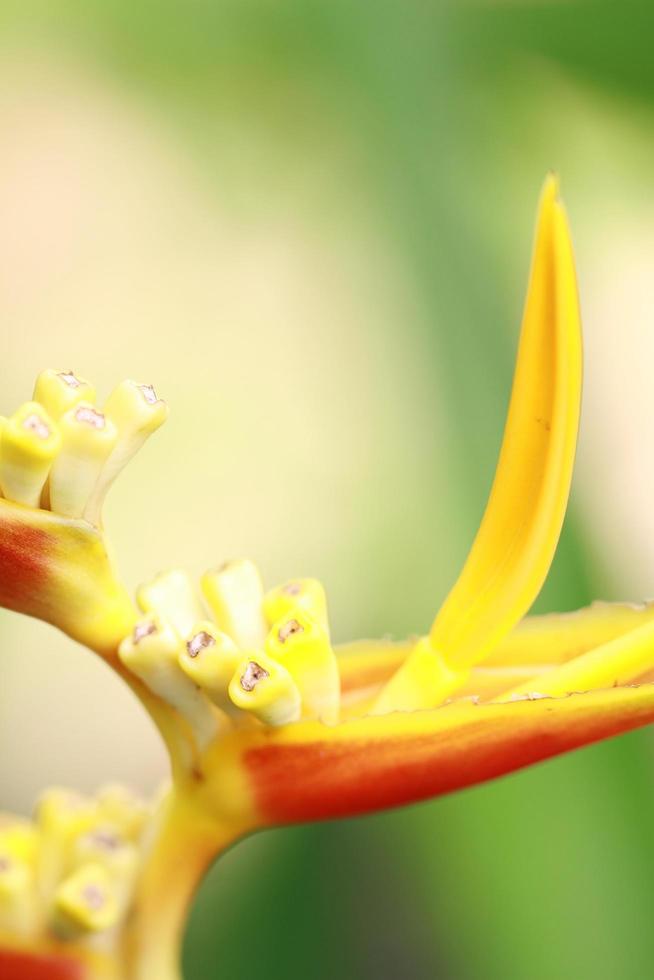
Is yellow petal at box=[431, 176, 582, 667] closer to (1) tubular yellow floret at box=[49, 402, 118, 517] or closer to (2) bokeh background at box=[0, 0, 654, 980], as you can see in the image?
(1) tubular yellow floret at box=[49, 402, 118, 517]

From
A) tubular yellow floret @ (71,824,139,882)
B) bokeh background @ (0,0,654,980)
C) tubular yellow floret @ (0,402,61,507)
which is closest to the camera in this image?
tubular yellow floret @ (0,402,61,507)

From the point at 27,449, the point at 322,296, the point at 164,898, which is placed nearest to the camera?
the point at 27,449

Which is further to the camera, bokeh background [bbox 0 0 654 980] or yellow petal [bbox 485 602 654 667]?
bokeh background [bbox 0 0 654 980]

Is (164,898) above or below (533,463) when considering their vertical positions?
below

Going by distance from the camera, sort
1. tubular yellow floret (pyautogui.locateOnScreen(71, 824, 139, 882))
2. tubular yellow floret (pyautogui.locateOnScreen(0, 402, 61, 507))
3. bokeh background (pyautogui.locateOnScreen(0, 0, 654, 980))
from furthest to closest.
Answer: bokeh background (pyautogui.locateOnScreen(0, 0, 654, 980)) < tubular yellow floret (pyautogui.locateOnScreen(71, 824, 139, 882)) < tubular yellow floret (pyautogui.locateOnScreen(0, 402, 61, 507))

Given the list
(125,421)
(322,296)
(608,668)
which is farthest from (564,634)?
(322,296)

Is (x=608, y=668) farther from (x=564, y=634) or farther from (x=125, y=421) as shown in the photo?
(x=125, y=421)

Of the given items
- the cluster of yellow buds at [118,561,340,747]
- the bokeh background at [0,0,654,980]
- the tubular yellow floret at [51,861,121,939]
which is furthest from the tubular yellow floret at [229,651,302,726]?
the bokeh background at [0,0,654,980]

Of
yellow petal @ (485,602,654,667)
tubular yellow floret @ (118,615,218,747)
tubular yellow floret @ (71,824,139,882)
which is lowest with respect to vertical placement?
tubular yellow floret @ (71,824,139,882)
